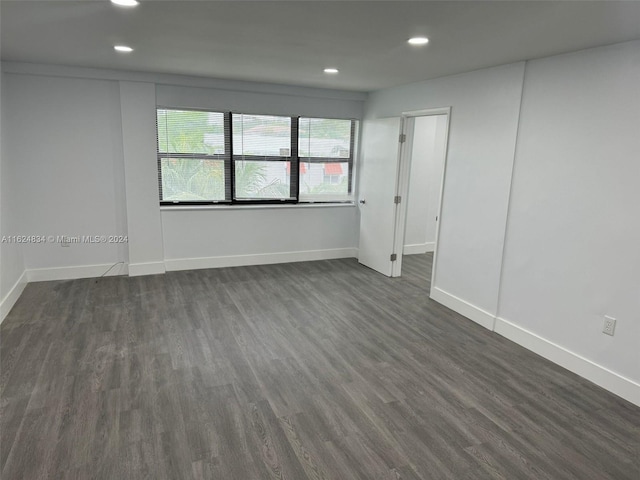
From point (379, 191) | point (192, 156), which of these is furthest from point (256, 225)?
point (379, 191)

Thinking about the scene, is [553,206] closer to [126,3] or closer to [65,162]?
[126,3]

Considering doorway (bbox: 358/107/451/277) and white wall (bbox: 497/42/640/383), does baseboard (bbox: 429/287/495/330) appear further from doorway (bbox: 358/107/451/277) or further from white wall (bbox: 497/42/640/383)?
doorway (bbox: 358/107/451/277)

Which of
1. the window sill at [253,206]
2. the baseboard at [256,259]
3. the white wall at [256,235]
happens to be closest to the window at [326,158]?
the window sill at [253,206]

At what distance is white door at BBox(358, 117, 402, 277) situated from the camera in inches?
204

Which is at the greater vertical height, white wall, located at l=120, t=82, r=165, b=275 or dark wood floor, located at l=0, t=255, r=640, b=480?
white wall, located at l=120, t=82, r=165, b=275

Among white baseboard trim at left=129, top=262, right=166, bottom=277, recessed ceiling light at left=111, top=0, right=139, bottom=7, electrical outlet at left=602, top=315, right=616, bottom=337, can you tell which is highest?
recessed ceiling light at left=111, top=0, right=139, bottom=7

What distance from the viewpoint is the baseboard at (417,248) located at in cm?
668

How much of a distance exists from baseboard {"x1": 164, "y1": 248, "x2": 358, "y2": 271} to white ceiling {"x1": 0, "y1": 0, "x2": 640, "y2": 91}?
8.02 ft

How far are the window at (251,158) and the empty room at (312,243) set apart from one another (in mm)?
28

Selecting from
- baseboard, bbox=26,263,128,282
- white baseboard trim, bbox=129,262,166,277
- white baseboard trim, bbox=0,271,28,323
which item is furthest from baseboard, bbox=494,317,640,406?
white baseboard trim, bbox=0,271,28,323

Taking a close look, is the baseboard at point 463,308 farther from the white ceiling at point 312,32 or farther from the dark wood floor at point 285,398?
the white ceiling at point 312,32

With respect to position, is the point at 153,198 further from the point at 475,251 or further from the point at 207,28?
the point at 475,251

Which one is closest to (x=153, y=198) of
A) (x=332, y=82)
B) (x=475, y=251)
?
(x=332, y=82)

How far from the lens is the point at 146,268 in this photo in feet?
16.9
